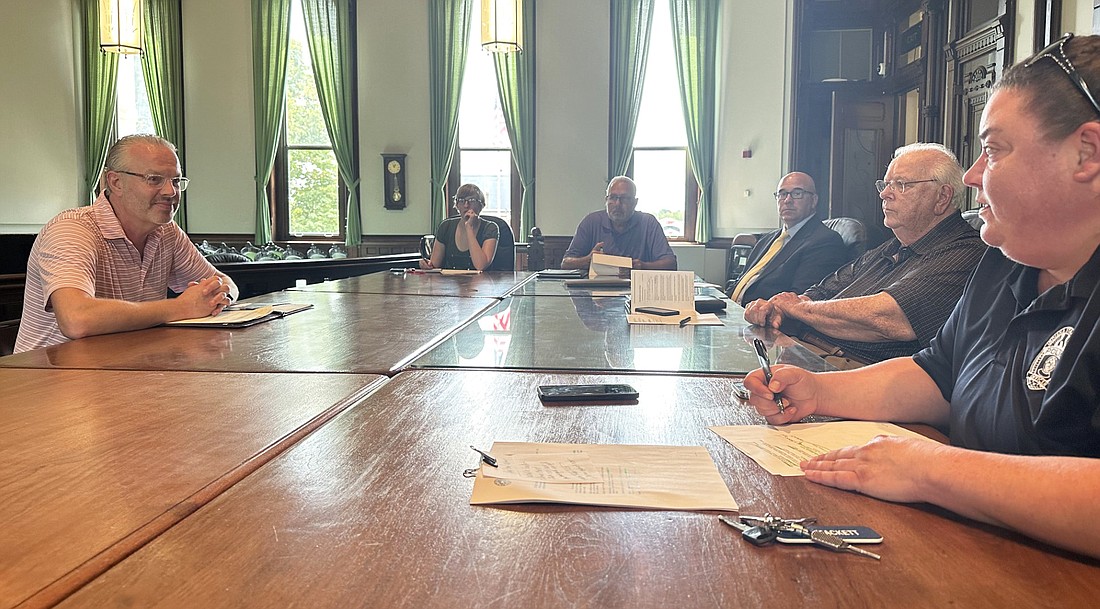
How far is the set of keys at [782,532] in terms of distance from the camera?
2.65 feet

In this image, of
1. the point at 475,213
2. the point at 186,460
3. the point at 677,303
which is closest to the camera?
the point at 186,460

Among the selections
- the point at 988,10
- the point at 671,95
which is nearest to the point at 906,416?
the point at 988,10

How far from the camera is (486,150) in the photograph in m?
9.09

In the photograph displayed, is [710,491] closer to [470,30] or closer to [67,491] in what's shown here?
[67,491]

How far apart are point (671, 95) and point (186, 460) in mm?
8302

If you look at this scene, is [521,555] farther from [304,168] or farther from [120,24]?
[304,168]

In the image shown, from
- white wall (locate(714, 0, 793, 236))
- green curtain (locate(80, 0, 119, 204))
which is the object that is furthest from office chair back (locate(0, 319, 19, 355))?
white wall (locate(714, 0, 793, 236))

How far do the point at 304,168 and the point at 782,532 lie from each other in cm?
922

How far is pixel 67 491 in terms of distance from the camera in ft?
3.17

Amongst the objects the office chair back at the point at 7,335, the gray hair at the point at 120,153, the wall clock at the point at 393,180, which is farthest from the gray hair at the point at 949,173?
the wall clock at the point at 393,180

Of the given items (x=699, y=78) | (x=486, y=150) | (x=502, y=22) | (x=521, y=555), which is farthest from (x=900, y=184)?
(x=486, y=150)

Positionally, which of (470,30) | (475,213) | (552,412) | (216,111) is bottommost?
(552,412)

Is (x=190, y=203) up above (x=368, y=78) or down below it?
below

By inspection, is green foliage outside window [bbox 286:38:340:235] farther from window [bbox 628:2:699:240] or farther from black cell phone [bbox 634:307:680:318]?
black cell phone [bbox 634:307:680:318]
